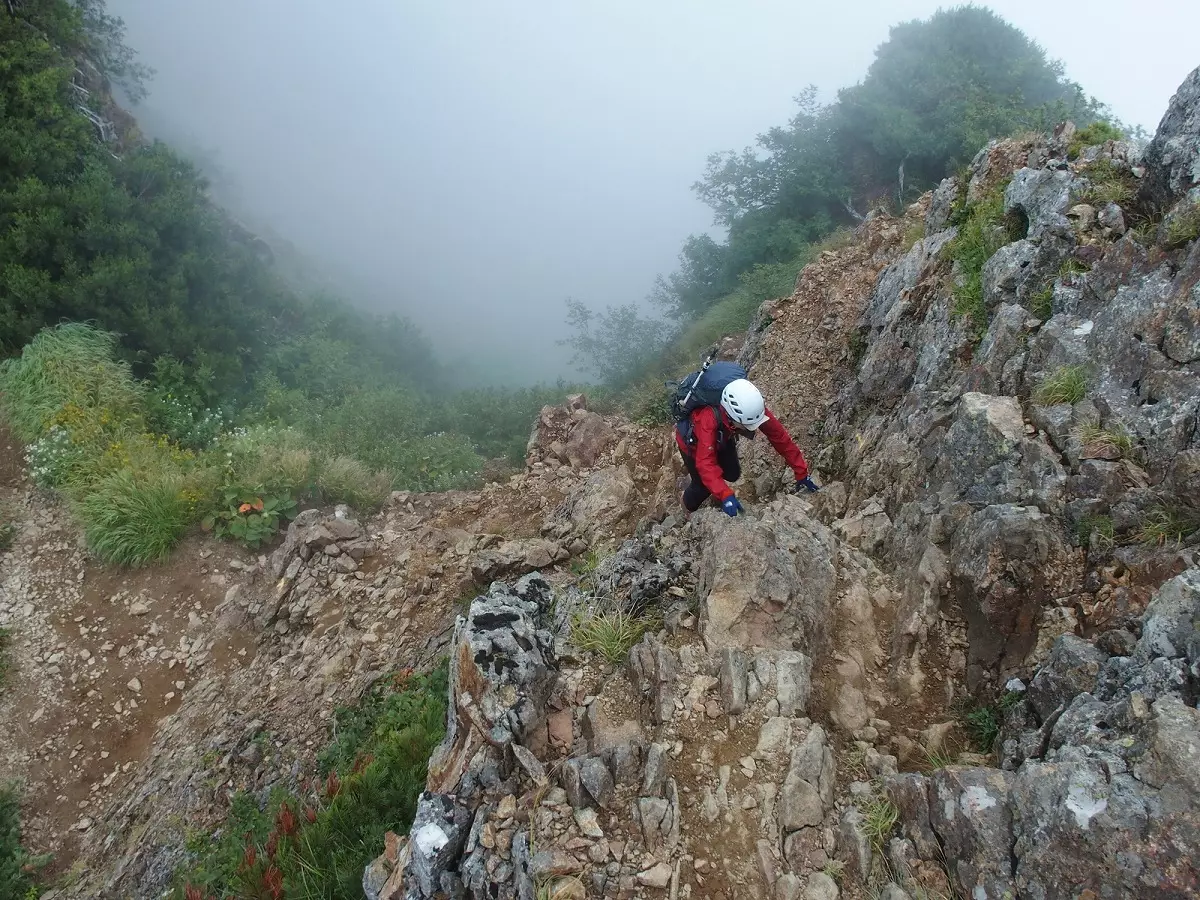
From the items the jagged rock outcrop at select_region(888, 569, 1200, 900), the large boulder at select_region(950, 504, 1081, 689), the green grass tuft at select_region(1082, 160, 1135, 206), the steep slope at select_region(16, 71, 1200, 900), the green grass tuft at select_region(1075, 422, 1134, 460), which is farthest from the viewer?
the green grass tuft at select_region(1082, 160, 1135, 206)

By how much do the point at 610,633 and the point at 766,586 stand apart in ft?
3.60

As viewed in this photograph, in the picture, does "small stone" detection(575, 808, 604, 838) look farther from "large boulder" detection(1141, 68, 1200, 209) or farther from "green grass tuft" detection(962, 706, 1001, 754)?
"large boulder" detection(1141, 68, 1200, 209)

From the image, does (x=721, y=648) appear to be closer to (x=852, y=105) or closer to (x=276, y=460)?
(x=276, y=460)

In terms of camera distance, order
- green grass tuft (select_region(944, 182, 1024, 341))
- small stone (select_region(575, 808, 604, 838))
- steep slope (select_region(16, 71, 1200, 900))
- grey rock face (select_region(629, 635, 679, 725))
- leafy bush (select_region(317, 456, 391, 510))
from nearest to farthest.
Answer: steep slope (select_region(16, 71, 1200, 900))
small stone (select_region(575, 808, 604, 838))
grey rock face (select_region(629, 635, 679, 725))
green grass tuft (select_region(944, 182, 1024, 341))
leafy bush (select_region(317, 456, 391, 510))

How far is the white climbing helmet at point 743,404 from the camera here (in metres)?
5.24

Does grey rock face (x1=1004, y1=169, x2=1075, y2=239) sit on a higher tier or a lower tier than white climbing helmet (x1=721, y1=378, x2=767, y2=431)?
lower

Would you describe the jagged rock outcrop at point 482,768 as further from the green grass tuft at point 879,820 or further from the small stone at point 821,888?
the green grass tuft at point 879,820

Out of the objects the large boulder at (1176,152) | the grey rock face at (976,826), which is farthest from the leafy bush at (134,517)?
the large boulder at (1176,152)

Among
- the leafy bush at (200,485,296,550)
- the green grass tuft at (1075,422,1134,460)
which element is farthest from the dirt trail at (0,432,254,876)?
the green grass tuft at (1075,422,1134,460)

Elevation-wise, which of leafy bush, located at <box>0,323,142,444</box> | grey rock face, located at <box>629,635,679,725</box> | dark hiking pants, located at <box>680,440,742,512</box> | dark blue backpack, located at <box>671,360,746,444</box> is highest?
leafy bush, located at <box>0,323,142,444</box>

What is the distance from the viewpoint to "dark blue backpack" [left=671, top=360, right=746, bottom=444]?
17.6ft

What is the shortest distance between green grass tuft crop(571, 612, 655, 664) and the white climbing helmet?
183 cm

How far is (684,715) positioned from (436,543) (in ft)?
17.5

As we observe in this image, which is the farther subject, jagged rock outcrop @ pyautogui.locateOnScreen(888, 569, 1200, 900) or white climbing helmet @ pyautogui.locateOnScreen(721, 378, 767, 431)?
white climbing helmet @ pyautogui.locateOnScreen(721, 378, 767, 431)
